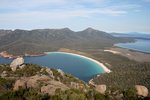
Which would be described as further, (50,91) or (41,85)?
(41,85)

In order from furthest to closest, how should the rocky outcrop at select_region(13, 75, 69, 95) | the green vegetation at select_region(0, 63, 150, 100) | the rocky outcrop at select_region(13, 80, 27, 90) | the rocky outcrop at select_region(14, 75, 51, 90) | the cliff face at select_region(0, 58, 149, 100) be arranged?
the rocky outcrop at select_region(14, 75, 51, 90) → the rocky outcrop at select_region(13, 80, 27, 90) → the rocky outcrop at select_region(13, 75, 69, 95) → the cliff face at select_region(0, 58, 149, 100) → the green vegetation at select_region(0, 63, 150, 100)

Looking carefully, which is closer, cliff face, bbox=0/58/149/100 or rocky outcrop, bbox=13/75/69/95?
cliff face, bbox=0/58/149/100

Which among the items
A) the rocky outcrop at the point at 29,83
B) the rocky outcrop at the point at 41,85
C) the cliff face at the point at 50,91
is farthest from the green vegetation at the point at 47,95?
the rocky outcrop at the point at 29,83

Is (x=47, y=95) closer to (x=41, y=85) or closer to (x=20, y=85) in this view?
(x=41, y=85)

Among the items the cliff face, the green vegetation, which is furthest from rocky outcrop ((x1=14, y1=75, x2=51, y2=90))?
the green vegetation

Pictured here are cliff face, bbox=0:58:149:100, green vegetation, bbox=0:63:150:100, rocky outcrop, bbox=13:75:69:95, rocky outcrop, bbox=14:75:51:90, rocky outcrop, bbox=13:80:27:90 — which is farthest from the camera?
rocky outcrop, bbox=14:75:51:90

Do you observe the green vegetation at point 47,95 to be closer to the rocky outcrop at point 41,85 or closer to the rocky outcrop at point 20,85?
the rocky outcrop at point 20,85

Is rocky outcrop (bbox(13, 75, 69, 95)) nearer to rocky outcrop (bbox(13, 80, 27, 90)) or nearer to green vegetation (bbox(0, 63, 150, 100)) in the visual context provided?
rocky outcrop (bbox(13, 80, 27, 90))

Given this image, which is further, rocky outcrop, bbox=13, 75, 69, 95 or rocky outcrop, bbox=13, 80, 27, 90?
rocky outcrop, bbox=13, 80, 27, 90

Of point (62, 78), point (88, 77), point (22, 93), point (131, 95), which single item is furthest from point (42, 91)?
point (88, 77)

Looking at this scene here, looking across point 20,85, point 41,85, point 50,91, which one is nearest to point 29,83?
point 20,85

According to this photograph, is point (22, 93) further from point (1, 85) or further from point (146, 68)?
point (146, 68)

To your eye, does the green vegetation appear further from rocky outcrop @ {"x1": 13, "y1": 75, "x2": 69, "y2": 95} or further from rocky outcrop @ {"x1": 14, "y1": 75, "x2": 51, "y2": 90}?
rocky outcrop @ {"x1": 14, "y1": 75, "x2": 51, "y2": 90}
